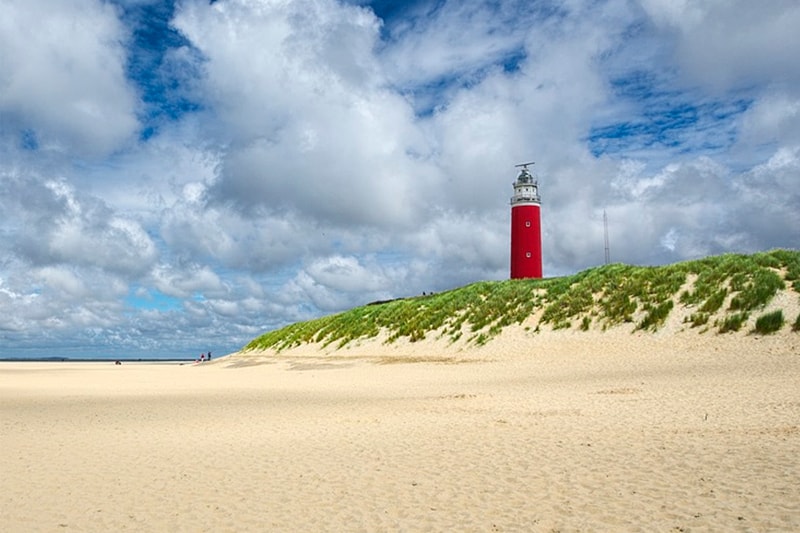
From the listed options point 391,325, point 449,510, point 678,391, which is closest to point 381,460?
point 449,510

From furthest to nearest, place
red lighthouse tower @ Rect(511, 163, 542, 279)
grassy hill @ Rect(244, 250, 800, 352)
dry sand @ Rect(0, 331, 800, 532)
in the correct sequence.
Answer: red lighthouse tower @ Rect(511, 163, 542, 279) < grassy hill @ Rect(244, 250, 800, 352) < dry sand @ Rect(0, 331, 800, 532)

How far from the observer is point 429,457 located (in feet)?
34.3

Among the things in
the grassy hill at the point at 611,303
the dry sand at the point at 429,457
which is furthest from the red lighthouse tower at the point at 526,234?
the dry sand at the point at 429,457

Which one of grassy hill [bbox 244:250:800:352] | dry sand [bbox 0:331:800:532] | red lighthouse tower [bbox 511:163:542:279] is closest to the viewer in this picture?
dry sand [bbox 0:331:800:532]

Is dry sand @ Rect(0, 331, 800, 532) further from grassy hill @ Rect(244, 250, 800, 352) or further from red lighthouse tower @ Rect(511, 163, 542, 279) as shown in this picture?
red lighthouse tower @ Rect(511, 163, 542, 279)

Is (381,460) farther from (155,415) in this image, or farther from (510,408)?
(155,415)

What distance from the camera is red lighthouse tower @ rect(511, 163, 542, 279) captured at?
46094 millimetres

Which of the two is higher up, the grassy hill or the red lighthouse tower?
the red lighthouse tower

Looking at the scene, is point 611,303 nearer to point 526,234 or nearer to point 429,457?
point 526,234

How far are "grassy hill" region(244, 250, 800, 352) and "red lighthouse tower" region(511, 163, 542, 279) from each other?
387 cm

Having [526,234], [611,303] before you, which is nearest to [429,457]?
[611,303]

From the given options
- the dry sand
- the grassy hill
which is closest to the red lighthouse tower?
the grassy hill

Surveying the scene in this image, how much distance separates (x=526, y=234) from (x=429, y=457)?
123 ft

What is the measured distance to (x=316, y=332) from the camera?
161 ft
